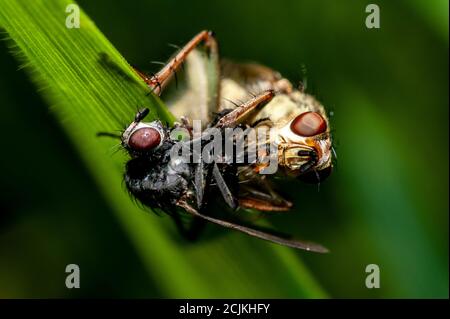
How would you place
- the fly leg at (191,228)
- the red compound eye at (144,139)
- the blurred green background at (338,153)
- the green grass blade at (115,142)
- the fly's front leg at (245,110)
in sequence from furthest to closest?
the blurred green background at (338,153) → the fly leg at (191,228) → the fly's front leg at (245,110) → the red compound eye at (144,139) → the green grass blade at (115,142)

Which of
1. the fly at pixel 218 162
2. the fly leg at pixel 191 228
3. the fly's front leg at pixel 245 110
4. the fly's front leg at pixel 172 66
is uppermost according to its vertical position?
the fly's front leg at pixel 172 66

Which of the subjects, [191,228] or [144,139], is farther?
[191,228]

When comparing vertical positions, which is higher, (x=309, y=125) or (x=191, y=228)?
(x=309, y=125)

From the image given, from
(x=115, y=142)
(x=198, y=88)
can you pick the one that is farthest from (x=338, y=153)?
(x=115, y=142)

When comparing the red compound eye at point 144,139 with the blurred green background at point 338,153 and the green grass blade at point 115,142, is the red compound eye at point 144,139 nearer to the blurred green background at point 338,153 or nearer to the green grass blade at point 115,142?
the green grass blade at point 115,142

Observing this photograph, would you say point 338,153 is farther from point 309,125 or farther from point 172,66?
point 172,66

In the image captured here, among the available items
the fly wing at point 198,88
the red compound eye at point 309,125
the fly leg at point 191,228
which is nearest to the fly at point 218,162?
the red compound eye at point 309,125
